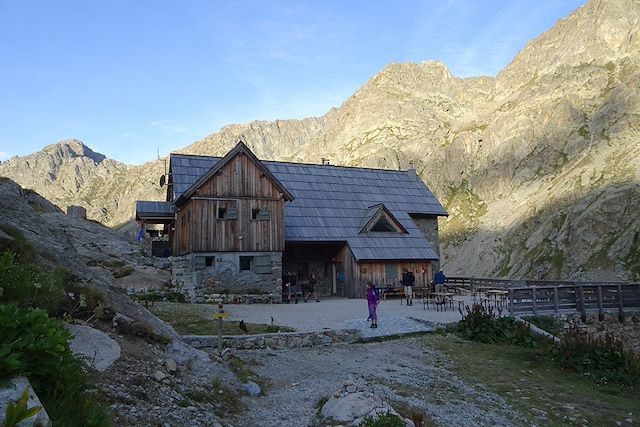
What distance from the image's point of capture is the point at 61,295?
833 cm

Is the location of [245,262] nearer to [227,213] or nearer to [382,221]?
[227,213]

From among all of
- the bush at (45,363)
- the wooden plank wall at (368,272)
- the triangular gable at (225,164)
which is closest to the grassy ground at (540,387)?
the bush at (45,363)

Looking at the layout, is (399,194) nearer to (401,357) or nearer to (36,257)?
(401,357)

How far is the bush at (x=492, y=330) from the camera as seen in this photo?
59.2 ft

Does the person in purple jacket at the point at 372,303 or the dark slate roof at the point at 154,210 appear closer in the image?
the person in purple jacket at the point at 372,303

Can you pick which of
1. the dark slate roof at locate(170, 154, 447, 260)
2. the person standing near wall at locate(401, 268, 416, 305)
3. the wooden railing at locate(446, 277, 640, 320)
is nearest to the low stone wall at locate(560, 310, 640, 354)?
the wooden railing at locate(446, 277, 640, 320)

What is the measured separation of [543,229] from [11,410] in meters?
64.8

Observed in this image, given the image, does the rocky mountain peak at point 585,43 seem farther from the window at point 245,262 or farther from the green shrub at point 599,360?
the green shrub at point 599,360

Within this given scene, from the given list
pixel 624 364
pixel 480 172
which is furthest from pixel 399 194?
pixel 480 172

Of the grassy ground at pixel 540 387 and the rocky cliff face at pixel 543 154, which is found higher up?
the rocky cliff face at pixel 543 154

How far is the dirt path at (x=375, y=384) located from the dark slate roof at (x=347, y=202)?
16246mm

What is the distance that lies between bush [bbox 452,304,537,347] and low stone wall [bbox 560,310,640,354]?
4970mm

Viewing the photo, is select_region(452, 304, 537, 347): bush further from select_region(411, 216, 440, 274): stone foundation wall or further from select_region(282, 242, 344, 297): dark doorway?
select_region(411, 216, 440, 274): stone foundation wall

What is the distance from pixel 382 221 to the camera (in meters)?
34.6
